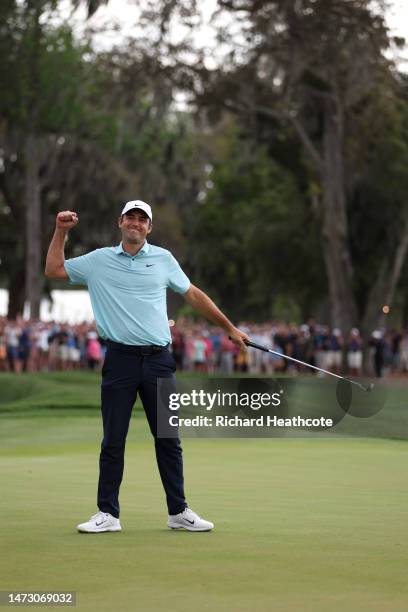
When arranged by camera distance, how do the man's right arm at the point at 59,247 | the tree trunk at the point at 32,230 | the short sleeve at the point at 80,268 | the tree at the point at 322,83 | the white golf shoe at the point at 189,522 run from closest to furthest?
the white golf shoe at the point at 189,522 < the man's right arm at the point at 59,247 < the short sleeve at the point at 80,268 < the tree at the point at 322,83 < the tree trunk at the point at 32,230

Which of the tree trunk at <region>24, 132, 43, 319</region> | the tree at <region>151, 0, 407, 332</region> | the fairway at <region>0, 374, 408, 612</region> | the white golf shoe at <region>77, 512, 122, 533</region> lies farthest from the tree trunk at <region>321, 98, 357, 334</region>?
the white golf shoe at <region>77, 512, 122, 533</region>

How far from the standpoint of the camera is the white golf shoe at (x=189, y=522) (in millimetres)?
8938

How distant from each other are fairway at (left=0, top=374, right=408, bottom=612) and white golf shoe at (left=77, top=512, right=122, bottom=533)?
0.09 m

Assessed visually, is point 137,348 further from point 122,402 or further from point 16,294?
point 16,294

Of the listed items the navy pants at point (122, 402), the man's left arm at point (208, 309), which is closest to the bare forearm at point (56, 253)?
the navy pants at point (122, 402)

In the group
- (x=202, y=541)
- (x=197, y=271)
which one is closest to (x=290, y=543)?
(x=202, y=541)

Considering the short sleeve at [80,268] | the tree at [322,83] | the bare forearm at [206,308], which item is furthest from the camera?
the tree at [322,83]

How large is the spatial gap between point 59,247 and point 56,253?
0.04 metres

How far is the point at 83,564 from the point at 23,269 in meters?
57.7

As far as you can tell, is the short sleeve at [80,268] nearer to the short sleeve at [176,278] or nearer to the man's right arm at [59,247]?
the man's right arm at [59,247]

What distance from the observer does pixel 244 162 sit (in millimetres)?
46406

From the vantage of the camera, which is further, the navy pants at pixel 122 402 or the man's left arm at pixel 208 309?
the man's left arm at pixel 208 309

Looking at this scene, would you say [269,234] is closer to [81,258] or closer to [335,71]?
[335,71]

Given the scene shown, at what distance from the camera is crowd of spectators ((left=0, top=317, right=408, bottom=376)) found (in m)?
42.1
